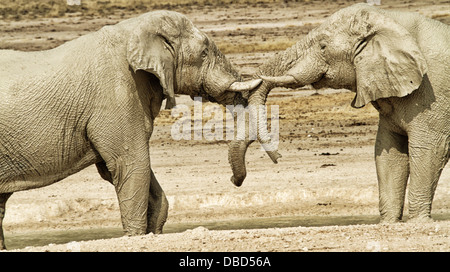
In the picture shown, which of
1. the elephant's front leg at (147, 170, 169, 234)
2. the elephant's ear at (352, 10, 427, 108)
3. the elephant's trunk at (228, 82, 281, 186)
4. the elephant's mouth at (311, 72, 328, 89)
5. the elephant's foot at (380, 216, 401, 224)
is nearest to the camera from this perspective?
the elephant's ear at (352, 10, 427, 108)

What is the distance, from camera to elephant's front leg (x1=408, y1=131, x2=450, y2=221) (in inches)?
393

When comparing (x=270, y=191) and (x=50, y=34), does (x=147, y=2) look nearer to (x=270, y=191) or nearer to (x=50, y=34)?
(x=50, y=34)

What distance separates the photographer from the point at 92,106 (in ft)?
31.2

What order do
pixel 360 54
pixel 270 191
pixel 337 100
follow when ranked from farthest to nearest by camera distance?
1. pixel 337 100
2. pixel 270 191
3. pixel 360 54

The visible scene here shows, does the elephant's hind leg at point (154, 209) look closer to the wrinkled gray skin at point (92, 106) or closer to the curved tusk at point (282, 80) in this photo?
the wrinkled gray skin at point (92, 106)

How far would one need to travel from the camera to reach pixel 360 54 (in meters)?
10.2

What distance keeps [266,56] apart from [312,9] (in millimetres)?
3809

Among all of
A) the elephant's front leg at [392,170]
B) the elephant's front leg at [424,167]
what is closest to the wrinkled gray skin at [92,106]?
the elephant's front leg at [392,170]

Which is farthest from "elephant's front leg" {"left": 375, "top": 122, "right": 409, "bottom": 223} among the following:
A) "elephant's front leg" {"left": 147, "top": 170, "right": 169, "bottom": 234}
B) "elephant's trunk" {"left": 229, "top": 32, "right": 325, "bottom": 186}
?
"elephant's front leg" {"left": 147, "top": 170, "right": 169, "bottom": 234}

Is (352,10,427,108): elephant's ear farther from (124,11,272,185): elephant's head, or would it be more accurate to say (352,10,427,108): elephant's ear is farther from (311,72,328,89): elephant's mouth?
(124,11,272,185): elephant's head

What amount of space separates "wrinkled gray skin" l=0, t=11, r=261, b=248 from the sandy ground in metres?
0.78

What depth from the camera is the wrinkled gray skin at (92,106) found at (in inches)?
372

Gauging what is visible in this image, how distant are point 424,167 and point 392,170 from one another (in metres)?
0.59

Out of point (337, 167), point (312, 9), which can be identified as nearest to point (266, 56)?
point (312, 9)
